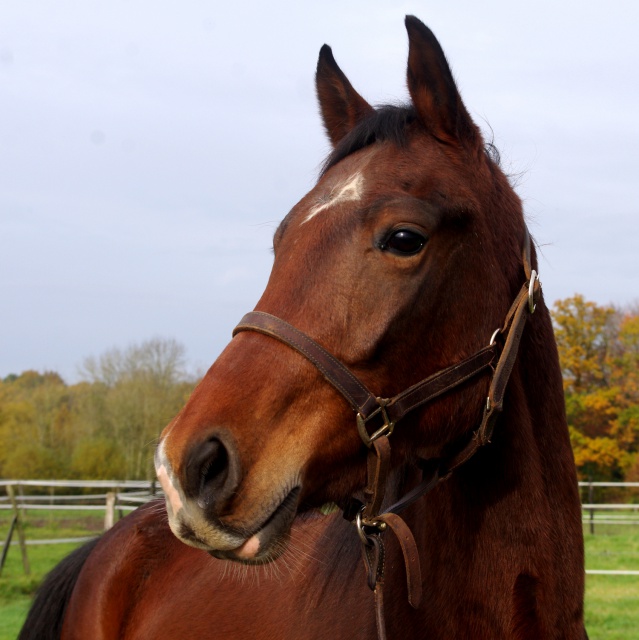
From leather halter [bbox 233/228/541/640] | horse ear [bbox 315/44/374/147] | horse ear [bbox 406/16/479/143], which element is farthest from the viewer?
horse ear [bbox 315/44/374/147]

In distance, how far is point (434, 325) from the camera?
7.61 feet

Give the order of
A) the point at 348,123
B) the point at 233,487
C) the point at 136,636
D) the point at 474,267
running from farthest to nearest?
the point at 136,636 → the point at 348,123 → the point at 474,267 → the point at 233,487

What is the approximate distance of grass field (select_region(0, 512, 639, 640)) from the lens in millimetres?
9609

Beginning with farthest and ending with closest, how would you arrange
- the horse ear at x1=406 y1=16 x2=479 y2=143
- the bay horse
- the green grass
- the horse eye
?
the green grass, the horse ear at x1=406 y1=16 x2=479 y2=143, the horse eye, the bay horse

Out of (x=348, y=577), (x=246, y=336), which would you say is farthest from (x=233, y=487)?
(x=348, y=577)

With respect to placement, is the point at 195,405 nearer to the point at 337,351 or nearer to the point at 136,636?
the point at 337,351

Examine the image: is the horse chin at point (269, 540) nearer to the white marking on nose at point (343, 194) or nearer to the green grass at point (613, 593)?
the white marking on nose at point (343, 194)

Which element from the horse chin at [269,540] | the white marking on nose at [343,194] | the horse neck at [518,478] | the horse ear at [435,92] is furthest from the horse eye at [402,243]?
the horse chin at [269,540]

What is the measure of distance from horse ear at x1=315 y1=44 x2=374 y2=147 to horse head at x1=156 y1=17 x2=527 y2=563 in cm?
46

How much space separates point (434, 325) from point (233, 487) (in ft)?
2.72

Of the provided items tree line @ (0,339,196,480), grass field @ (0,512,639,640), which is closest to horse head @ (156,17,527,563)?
grass field @ (0,512,639,640)

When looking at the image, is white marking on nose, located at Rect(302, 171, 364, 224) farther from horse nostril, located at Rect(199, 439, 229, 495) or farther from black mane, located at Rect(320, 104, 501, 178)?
horse nostril, located at Rect(199, 439, 229, 495)

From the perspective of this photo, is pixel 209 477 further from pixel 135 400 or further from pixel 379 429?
pixel 135 400

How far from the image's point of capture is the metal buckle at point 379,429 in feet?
7.11
